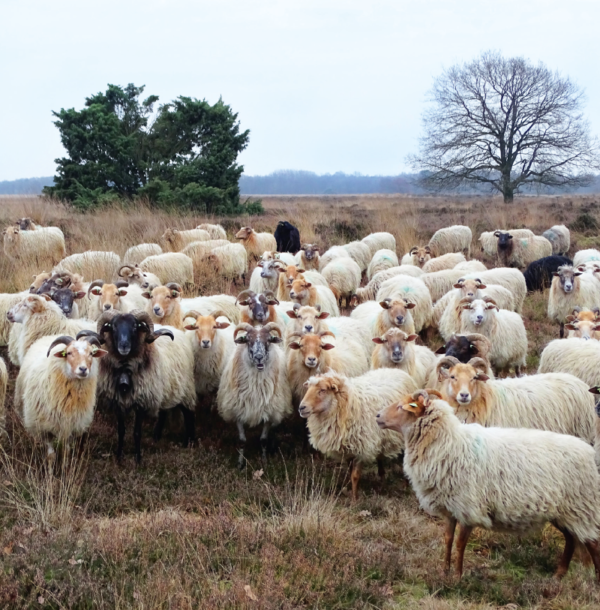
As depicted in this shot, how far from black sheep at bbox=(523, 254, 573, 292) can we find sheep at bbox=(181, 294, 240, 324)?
881cm

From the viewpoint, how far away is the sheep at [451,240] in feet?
70.5

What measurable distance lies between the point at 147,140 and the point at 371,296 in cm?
1735

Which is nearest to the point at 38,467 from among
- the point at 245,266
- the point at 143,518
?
the point at 143,518

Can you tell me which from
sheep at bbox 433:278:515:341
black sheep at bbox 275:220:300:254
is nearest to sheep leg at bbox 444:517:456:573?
sheep at bbox 433:278:515:341

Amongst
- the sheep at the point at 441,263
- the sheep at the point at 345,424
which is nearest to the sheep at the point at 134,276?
the sheep at the point at 345,424

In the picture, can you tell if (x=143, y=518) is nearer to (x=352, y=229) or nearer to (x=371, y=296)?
(x=371, y=296)

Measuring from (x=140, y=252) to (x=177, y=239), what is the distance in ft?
5.69

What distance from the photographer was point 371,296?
13.8m

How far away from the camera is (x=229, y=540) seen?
5.18 metres

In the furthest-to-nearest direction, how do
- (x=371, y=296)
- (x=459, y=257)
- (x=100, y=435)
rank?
(x=459, y=257) → (x=371, y=296) → (x=100, y=435)

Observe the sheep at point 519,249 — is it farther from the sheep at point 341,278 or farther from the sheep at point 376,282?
the sheep at point 341,278

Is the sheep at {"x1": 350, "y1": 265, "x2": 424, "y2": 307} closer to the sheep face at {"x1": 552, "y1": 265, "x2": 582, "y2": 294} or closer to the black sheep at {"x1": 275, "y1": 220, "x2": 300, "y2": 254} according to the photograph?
the sheep face at {"x1": 552, "y1": 265, "x2": 582, "y2": 294}

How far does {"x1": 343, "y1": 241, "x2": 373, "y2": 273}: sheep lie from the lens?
60.6 feet

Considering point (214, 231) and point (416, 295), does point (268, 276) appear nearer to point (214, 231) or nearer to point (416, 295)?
point (416, 295)
